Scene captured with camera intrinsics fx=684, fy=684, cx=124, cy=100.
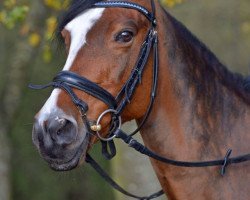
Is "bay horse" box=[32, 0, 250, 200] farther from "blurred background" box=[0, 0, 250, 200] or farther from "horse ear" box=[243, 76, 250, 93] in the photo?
"blurred background" box=[0, 0, 250, 200]

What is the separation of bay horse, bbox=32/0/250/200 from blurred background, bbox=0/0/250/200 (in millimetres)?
564

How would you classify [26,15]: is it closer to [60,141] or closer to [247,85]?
[247,85]

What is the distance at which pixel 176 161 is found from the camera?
4.43 m

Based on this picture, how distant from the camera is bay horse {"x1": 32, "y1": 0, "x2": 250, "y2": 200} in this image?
13.6 ft

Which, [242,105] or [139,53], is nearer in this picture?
[139,53]

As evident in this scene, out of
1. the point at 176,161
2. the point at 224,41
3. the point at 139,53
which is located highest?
the point at 139,53

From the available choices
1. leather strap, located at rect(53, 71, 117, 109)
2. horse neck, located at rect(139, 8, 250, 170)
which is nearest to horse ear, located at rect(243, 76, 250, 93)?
horse neck, located at rect(139, 8, 250, 170)

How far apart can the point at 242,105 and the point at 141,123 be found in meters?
0.72

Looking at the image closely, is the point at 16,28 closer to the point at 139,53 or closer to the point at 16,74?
the point at 16,74

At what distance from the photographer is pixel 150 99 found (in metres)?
4.42

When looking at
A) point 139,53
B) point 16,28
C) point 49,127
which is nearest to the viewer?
point 49,127

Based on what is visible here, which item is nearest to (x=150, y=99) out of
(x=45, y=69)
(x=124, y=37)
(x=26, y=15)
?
(x=124, y=37)

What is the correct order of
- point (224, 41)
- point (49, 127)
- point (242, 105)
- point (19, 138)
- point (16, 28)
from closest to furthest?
point (49, 127) → point (242, 105) → point (224, 41) → point (16, 28) → point (19, 138)

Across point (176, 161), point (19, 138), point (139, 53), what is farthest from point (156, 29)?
point (19, 138)
